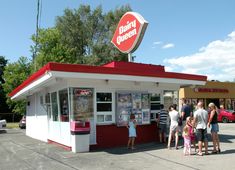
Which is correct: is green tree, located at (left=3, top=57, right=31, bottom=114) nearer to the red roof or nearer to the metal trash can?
the red roof

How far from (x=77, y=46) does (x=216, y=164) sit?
42.5 m

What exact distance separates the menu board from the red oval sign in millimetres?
2944

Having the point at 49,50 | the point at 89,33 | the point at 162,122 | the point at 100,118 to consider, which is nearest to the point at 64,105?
the point at 100,118

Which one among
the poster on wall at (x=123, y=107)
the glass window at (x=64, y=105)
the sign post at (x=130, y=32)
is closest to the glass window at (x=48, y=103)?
the glass window at (x=64, y=105)

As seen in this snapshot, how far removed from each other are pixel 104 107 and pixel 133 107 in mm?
1513

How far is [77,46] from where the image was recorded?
1984 inches

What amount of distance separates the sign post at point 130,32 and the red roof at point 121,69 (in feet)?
5.33

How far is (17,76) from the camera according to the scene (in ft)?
152

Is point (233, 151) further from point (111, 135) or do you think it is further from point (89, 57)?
point (89, 57)

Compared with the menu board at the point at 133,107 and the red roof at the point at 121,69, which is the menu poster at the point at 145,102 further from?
the red roof at the point at 121,69

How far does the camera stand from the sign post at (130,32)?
1622 centimetres

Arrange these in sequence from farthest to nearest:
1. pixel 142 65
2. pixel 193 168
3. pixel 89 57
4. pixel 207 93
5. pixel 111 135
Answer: pixel 89 57 → pixel 207 93 → pixel 142 65 → pixel 111 135 → pixel 193 168

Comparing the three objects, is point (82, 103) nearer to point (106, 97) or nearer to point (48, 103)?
point (106, 97)

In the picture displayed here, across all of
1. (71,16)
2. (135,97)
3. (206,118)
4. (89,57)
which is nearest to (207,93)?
(89,57)
